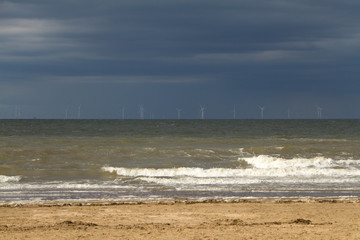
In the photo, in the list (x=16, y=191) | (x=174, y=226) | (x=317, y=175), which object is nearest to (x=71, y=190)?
(x=16, y=191)

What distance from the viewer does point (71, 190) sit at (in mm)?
20562

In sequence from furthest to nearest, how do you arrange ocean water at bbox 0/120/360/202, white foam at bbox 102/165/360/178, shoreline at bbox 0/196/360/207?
white foam at bbox 102/165/360/178
ocean water at bbox 0/120/360/202
shoreline at bbox 0/196/360/207

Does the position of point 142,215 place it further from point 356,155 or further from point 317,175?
point 356,155

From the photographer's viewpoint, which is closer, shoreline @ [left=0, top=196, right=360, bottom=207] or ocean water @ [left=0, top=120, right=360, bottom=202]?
shoreline @ [left=0, top=196, right=360, bottom=207]

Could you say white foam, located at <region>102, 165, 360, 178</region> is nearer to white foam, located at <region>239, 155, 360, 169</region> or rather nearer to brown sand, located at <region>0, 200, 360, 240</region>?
white foam, located at <region>239, 155, 360, 169</region>

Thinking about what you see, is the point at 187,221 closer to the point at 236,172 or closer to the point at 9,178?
the point at 236,172

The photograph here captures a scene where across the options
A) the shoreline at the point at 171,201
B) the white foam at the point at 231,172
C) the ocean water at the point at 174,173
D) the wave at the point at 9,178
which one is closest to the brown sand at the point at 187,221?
the shoreline at the point at 171,201

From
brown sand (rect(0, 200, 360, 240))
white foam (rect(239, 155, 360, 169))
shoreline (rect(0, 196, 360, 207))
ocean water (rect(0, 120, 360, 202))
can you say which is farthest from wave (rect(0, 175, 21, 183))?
white foam (rect(239, 155, 360, 169))

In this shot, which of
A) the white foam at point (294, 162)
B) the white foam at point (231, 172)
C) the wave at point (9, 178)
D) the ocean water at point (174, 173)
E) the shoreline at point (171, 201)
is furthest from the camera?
the white foam at point (294, 162)

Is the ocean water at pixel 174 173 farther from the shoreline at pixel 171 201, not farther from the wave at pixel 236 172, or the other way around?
the shoreline at pixel 171 201

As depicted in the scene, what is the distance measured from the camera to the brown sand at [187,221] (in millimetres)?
11883

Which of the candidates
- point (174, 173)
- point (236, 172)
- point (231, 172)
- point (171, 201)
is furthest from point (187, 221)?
point (174, 173)

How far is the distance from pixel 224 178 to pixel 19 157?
49.7ft

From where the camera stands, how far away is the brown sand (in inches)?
468
